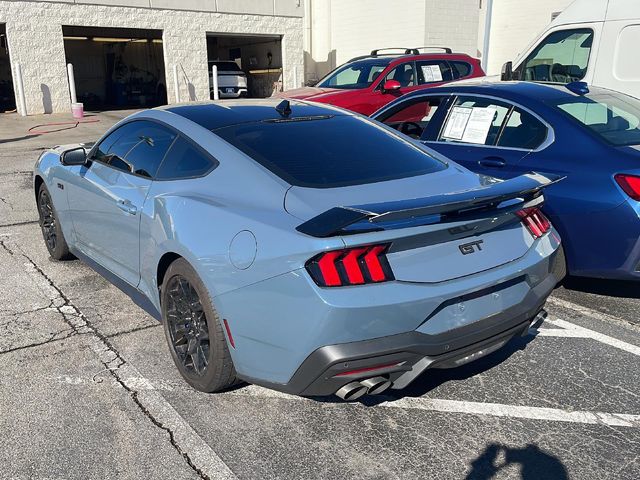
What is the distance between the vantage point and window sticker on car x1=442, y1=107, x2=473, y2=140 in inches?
199

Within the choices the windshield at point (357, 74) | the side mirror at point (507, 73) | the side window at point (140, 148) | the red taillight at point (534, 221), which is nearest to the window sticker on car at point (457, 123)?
the red taillight at point (534, 221)

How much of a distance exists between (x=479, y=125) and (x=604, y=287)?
1665mm

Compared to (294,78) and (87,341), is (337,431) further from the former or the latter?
(294,78)

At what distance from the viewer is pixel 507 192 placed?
2766 mm

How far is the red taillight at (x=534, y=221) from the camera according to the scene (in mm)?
3065

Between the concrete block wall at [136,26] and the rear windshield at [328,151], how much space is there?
19.4m

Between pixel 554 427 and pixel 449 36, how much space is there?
2194 centimetres

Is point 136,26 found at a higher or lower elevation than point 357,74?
higher

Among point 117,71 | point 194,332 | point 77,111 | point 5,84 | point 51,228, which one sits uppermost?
point 194,332

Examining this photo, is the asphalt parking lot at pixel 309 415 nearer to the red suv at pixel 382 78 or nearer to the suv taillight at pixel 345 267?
the suv taillight at pixel 345 267

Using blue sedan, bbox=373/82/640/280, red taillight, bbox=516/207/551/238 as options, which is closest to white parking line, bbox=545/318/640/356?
blue sedan, bbox=373/82/640/280

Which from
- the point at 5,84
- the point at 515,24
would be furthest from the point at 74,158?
the point at 5,84

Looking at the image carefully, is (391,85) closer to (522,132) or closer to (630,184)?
(522,132)

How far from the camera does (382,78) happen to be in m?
10.7
